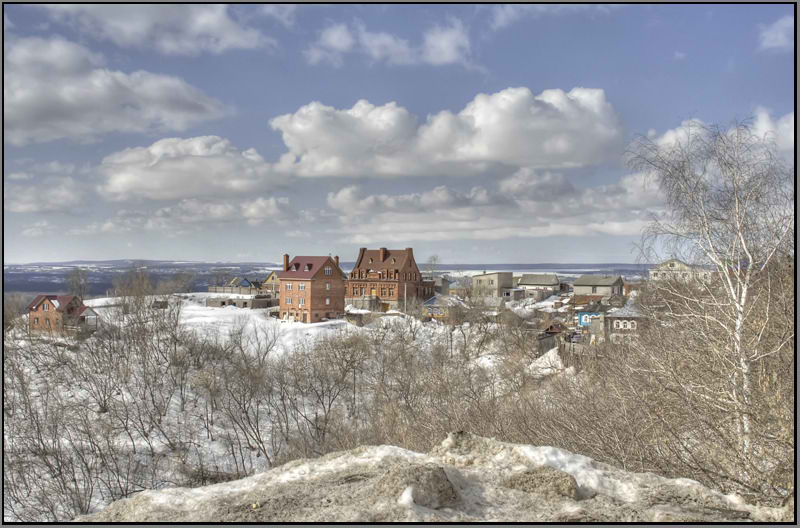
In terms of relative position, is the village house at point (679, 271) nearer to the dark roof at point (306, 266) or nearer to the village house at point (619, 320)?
the village house at point (619, 320)

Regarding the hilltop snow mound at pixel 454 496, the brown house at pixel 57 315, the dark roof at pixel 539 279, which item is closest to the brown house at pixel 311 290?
the brown house at pixel 57 315

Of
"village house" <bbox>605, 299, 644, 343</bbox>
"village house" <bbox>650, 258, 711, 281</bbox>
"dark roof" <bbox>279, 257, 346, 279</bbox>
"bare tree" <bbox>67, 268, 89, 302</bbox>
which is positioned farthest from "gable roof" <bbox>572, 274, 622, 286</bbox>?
"village house" <bbox>650, 258, 711, 281</bbox>

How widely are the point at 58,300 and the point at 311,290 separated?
59.9 feet

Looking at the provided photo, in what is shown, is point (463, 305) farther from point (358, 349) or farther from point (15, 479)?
point (15, 479)

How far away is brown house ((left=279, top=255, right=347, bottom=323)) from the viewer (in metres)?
48.1

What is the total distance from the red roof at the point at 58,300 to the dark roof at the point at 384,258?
27804mm

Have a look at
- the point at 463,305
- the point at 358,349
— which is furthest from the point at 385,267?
the point at 358,349

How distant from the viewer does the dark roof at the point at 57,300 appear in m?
37.8

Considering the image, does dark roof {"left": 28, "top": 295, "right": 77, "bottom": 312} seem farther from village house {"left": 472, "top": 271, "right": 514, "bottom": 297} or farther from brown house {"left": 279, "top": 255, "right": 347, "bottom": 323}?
village house {"left": 472, "top": 271, "right": 514, "bottom": 297}

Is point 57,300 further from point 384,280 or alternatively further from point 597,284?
point 597,284

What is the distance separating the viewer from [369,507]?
4.86 m

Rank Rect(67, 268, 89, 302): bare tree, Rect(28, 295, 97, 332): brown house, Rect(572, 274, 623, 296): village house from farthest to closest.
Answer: Rect(572, 274, 623, 296): village house < Rect(67, 268, 89, 302): bare tree < Rect(28, 295, 97, 332): brown house

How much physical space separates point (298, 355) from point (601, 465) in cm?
3117

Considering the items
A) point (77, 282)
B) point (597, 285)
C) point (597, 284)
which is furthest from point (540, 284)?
point (77, 282)
